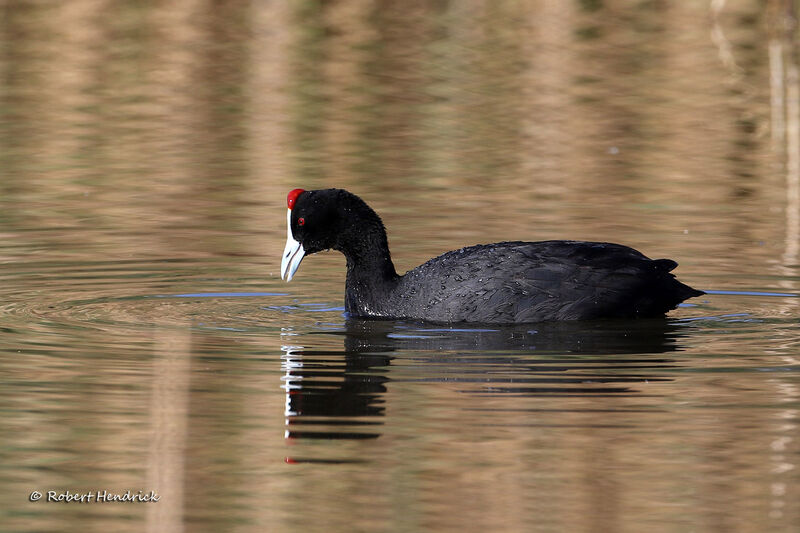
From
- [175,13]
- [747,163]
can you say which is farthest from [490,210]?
[175,13]

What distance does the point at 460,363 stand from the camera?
9.59 metres

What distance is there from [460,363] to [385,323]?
1714 millimetres

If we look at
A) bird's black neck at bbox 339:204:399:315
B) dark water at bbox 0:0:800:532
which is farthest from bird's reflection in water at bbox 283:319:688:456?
bird's black neck at bbox 339:204:399:315

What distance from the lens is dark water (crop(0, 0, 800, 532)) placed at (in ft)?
23.3

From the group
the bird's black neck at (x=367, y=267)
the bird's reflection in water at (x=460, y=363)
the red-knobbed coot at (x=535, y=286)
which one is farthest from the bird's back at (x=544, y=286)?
the bird's black neck at (x=367, y=267)

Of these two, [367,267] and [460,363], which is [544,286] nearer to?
[367,267]

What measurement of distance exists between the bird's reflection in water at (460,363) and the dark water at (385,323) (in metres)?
0.03

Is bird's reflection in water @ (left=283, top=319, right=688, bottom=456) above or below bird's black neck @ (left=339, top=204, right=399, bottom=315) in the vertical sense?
below

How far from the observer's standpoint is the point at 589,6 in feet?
125

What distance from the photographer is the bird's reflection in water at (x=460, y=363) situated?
8531 millimetres

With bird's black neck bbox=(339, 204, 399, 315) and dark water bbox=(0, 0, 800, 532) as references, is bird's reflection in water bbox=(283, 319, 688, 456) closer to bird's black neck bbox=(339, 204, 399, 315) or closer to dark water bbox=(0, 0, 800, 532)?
dark water bbox=(0, 0, 800, 532)

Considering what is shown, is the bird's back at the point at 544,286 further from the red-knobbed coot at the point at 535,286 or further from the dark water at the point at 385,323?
the dark water at the point at 385,323

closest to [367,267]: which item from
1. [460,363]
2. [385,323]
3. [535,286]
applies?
[385,323]

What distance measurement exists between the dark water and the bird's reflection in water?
33 millimetres
